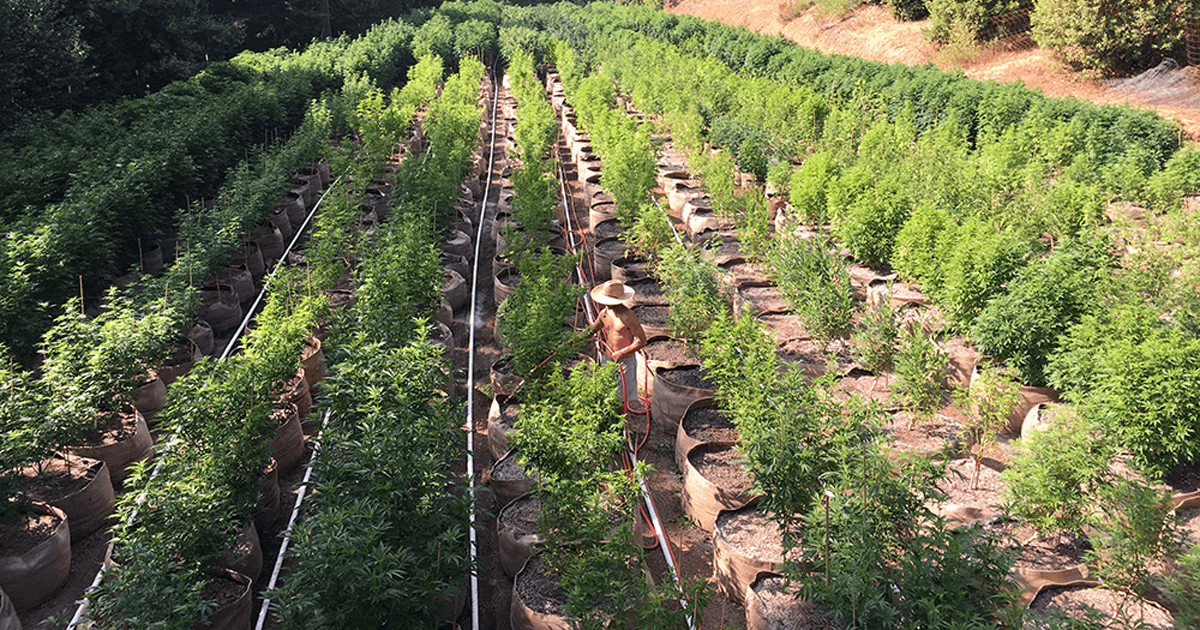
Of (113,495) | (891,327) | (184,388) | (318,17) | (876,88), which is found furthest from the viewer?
(318,17)

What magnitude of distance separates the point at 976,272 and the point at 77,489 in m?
7.76

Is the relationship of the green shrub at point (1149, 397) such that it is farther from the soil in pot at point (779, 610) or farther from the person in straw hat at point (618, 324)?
the person in straw hat at point (618, 324)

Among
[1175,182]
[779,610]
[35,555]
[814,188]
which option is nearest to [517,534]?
[779,610]

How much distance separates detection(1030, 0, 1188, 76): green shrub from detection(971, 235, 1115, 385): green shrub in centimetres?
1887

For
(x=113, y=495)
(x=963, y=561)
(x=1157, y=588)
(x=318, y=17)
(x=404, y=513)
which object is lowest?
(x=113, y=495)

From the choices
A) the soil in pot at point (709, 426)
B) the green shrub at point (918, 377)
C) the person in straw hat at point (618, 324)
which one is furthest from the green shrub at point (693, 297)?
the green shrub at point (918, 377)

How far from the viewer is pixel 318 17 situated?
36.9 meters

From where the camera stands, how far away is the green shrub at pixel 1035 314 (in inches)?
259

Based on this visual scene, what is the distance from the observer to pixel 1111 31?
2200 cm

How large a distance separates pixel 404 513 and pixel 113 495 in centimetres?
324

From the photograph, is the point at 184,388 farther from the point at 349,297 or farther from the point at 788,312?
the point at 788,312

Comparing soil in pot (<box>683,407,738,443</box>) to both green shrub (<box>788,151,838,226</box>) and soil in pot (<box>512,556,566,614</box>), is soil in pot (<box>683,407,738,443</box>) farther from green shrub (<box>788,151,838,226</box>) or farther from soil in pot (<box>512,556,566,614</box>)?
green shrub (<box>788,151,838,226</box>)

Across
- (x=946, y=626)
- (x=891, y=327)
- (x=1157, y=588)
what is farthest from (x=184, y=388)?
Result: (x=1157, y=588)

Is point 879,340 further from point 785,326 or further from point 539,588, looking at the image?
point 539,588
